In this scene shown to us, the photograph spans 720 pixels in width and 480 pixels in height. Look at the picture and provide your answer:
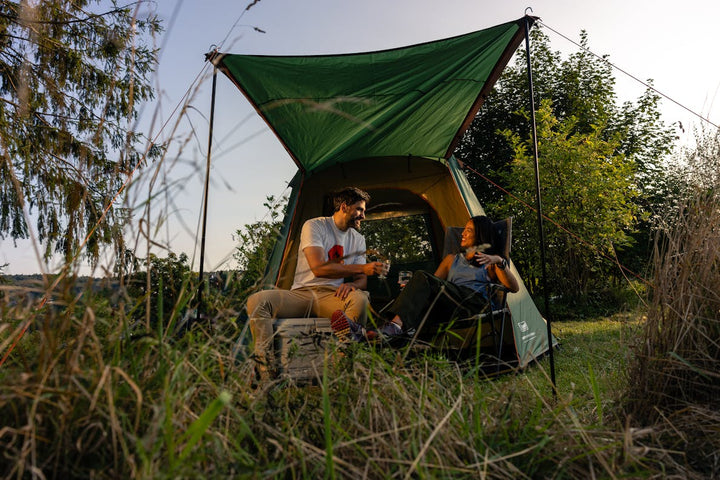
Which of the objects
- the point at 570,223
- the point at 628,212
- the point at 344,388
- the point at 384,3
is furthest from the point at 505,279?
the point at 628,212

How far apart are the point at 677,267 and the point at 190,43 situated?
155 cm

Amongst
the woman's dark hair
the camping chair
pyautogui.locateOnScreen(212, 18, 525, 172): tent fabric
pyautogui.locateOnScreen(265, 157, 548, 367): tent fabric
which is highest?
pyautogui.locateOnScreen(212, 18, 525, 172): tent fabric

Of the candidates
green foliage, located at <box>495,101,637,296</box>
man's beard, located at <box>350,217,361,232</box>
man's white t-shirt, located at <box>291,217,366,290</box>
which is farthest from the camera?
green foliage, located at <box>495,101,637,296</box>

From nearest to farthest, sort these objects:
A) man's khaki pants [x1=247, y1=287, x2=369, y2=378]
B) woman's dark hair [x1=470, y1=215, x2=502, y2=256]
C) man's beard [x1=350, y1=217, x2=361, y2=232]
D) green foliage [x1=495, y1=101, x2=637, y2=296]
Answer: man's khaki pants [x1=247, y1=287, x2=369, y2=378] < man's beard [x1=350, y1=217, x2=361, y2=232] < woman's dark hair [x1=470, y1=215, x2=502, y2=256] < green foliage [x1=495, y1=101, x2=637, y2=296]

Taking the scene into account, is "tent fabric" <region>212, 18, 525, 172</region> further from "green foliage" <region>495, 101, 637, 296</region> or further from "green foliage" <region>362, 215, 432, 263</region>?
"green foliage" <region>495, 101, 637, 296</region>

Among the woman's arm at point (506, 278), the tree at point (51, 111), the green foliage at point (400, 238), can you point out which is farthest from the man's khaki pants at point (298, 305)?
the tree at point (51, 111)

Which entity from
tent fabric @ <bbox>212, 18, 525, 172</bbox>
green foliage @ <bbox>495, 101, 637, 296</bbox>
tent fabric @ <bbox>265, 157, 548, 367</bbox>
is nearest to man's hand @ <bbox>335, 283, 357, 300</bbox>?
tent fabric @ <bbox>212, 18, 525, 172</bbox>

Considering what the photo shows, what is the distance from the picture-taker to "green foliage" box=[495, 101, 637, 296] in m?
Answer: 6.80

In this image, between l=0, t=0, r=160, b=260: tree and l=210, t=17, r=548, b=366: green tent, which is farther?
l=0, t=0, r=160, b=260: tree

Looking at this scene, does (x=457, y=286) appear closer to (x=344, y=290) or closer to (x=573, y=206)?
(x=344, y=290)

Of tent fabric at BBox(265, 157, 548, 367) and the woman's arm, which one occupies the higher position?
tent fabric at BBox(265, 157, 548, 367)

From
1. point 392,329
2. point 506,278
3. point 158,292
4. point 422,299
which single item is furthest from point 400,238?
point 158,292

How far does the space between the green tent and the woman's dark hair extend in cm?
38

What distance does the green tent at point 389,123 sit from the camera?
303cm
